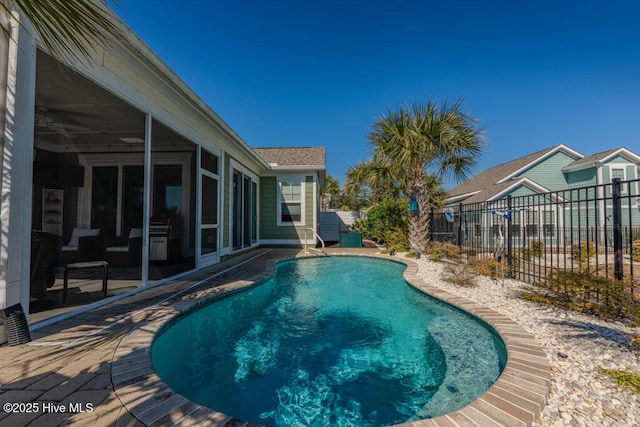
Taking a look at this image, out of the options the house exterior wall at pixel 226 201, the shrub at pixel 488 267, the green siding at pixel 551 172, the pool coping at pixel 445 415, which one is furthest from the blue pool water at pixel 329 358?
the green siding at pixel 551 172

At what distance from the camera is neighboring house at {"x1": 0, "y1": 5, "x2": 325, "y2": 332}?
2670 millimetres

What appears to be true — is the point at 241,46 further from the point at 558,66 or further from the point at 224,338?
the point at 558,66

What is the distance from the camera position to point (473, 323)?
3.68 meters

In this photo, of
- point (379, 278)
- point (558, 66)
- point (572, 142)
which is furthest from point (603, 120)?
point (379, 278)

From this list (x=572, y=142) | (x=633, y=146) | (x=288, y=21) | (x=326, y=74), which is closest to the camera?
(x=288, y=21)

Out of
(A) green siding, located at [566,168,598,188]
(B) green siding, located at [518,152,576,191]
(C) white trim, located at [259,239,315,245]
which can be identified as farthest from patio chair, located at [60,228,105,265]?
(A) green siding, located at [566,168,598,188]

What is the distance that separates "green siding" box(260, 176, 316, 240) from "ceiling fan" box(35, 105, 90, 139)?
647cm

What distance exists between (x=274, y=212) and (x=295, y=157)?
2738 mm

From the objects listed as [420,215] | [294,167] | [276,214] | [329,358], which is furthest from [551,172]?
[329,358]

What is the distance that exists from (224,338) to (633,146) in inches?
876

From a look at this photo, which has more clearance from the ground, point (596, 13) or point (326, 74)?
point (326, 74)

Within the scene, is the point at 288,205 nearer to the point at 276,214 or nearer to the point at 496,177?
the point at 276,214

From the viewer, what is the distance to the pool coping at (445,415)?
164 cm

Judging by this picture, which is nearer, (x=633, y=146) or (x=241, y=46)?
(x=241, y=46)
